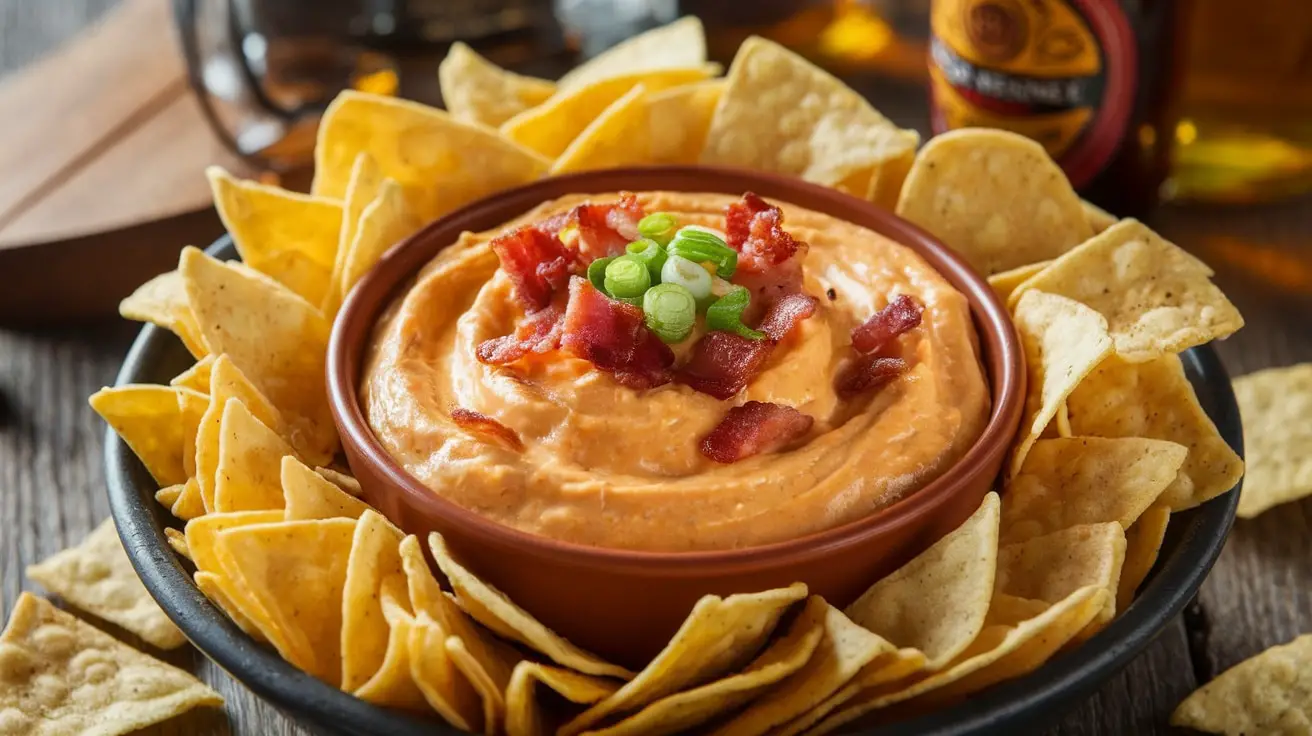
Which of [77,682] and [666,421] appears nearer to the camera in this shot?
[666,421]

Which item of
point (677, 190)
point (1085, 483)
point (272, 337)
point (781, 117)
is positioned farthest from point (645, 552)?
point (781, 117)

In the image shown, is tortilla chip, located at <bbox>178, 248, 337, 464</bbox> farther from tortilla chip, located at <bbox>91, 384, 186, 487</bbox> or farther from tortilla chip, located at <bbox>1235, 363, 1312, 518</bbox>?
tortilla chip, located at <bbox>1235, 363, 1312, 518</bbox>

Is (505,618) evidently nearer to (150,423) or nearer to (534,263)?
(534,263)

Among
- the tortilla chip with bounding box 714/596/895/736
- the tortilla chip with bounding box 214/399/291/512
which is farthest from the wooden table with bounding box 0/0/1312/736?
the tortilla chip with bounding box 714/596/895/736

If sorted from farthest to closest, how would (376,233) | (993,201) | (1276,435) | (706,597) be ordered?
1. (1276,435)
2. (993,201)
3. (376,233)
4. (706,597)

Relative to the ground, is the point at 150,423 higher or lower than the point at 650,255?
lower

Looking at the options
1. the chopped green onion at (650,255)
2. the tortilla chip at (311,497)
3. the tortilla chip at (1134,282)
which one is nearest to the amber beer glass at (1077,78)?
the tortilla chip at (1134,282)
